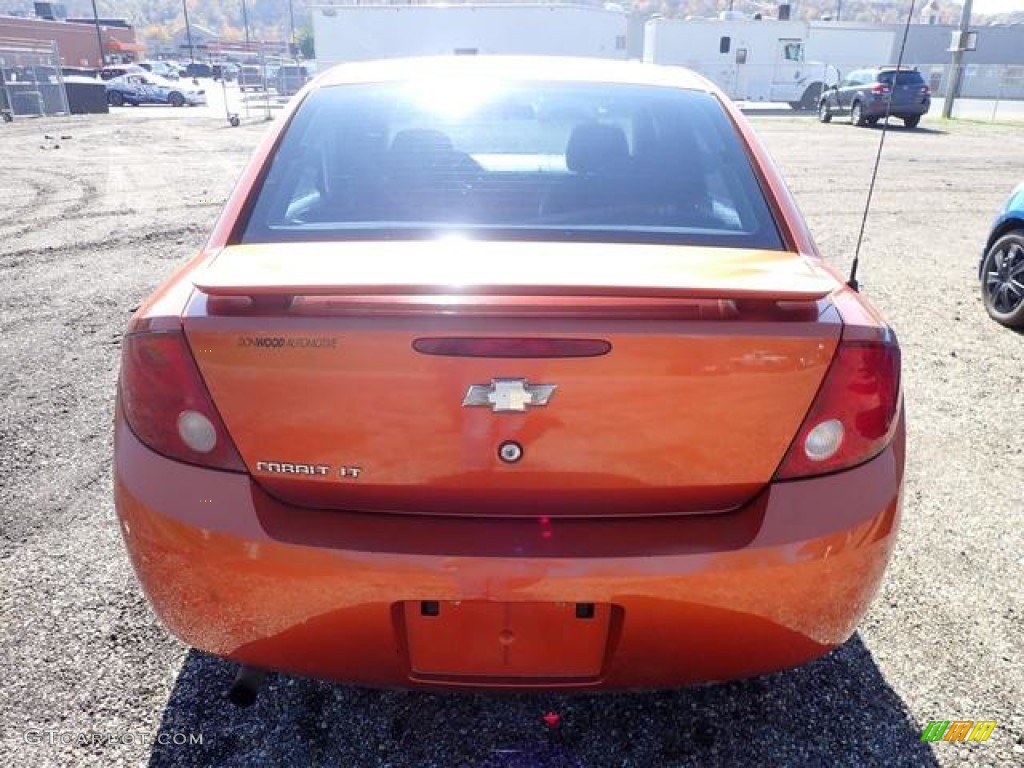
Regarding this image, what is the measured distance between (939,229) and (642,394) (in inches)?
365

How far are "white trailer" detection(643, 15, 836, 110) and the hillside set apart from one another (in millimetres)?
97424

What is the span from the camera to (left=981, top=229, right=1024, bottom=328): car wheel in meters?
5.33

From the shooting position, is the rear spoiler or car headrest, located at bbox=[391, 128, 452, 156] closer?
the rear spoiler

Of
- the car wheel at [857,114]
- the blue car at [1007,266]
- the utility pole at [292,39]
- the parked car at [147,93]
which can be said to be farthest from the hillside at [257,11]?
the blue car at [1007,266]

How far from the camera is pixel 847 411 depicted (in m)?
1.63

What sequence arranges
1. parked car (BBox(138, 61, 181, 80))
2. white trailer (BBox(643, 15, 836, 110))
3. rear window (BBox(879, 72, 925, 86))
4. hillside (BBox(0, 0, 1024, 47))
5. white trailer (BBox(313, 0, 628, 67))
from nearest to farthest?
rear window (BBox(879, 72, 925, 86)) < white trailer (BBox(313, 0, 628, 67)) < white trailer (BBox(643, 15, 836, 110)) < parked car (BBox(138, 61, 181, 80)) < hillside (BBox(0, 0, 1024, 47))

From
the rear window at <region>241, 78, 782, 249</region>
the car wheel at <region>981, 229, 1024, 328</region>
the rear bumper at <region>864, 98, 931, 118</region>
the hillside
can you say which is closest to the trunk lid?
the rear window at <region>241, 78, 782, 249</region>

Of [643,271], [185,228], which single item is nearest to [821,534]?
[643,271]

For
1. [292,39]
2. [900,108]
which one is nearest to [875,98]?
[900,108]

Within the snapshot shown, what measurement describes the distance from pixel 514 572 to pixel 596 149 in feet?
4.77

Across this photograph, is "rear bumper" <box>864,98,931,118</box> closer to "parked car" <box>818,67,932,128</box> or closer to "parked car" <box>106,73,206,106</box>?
"parked car" <box>818,67,932,128</box>

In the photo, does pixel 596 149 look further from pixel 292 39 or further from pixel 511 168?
pixel 292 39

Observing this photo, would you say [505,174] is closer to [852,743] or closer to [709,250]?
[709,250]

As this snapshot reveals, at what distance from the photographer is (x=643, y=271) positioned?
1643 mm
